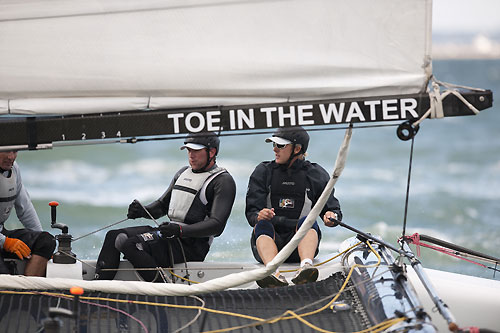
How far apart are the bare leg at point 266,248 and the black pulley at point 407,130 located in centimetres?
124

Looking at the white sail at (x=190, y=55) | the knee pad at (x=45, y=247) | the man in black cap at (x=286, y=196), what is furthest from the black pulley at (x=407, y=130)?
the knee pad at (x=45, y=247)

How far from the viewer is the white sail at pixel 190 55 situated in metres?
2.55

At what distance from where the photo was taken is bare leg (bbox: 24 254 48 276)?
349 cm

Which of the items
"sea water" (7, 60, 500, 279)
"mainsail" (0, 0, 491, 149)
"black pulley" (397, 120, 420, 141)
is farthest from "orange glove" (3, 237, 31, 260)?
"sea water" (7, 60, 500, 279)

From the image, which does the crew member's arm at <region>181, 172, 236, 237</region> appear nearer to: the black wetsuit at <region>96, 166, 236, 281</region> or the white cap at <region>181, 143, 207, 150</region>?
the black wetsuit at <region>96, 166, 236, 281</region>

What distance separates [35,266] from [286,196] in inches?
49.8

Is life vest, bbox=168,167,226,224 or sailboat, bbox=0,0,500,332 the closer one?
sailboat, bbox=0,0,500,332

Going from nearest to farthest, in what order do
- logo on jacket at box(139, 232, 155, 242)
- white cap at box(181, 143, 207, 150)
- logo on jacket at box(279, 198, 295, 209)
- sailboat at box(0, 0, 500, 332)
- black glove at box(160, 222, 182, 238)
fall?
sailboat at box(0, 0, 500, 332) < black glove at box(160, 222, 182, 238) < logo on jacket at box(139, 232, 155, 242) < white cap at box(181, 143, 207, 150) < logo on jacket at box(279, 198, 295, 209)

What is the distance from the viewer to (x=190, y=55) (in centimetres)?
259

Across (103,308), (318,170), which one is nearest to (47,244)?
(103,308)

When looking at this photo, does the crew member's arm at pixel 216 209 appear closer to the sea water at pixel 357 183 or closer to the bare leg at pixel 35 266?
the bare leg at pixel 35 266

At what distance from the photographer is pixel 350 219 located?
31.0ft

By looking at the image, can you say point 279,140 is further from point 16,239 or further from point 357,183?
point 357,183

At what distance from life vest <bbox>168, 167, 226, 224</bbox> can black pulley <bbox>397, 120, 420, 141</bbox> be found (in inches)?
53.3
